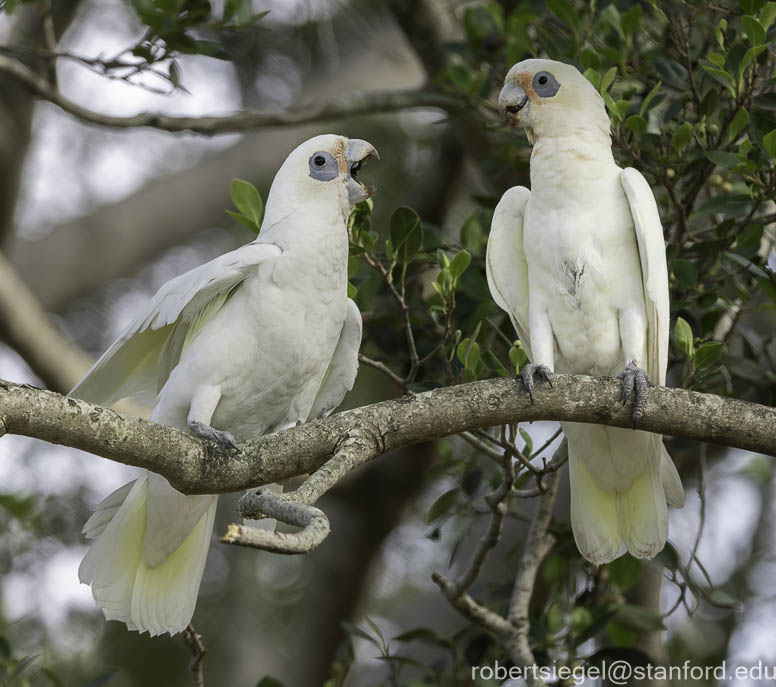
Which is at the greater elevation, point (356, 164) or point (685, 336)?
point (356, 164)

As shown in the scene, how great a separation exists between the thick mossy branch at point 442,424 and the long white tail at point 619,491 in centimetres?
44

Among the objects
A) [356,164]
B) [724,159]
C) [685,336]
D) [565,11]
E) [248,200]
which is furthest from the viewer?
[565,11]

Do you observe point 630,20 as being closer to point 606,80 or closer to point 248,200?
point 606,80

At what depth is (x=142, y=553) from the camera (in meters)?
2.70

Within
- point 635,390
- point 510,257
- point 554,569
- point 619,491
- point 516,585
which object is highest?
point 635,390

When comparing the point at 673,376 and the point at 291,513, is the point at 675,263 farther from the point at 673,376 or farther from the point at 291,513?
the point at 291,513

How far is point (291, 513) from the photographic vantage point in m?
1.69

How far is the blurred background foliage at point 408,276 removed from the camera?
2.78 m

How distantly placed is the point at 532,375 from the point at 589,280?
368 millimetres

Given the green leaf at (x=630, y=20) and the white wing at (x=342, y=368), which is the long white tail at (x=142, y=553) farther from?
the green leaf at (x=630, y=20)

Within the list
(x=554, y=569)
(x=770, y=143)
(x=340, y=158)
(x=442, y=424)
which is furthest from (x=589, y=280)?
(x=554, y=569)

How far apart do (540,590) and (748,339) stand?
4.49 feet

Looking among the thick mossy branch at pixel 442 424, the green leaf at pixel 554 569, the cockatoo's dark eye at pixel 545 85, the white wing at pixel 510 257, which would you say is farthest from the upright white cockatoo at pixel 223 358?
the green leaf at pixel 554 569

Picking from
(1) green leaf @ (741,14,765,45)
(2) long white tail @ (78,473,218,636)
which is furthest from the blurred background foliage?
(2) long white tail @ (78,473,218,636)
